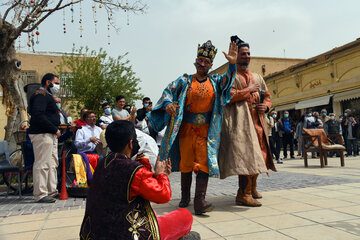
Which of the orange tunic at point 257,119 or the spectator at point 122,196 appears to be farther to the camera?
the orange tunic at point 257,119

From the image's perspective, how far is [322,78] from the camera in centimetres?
2056

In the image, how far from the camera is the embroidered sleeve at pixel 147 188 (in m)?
Answer: 1.99

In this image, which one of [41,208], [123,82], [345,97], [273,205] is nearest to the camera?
[273,205]

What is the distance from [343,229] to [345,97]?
57.0 ft

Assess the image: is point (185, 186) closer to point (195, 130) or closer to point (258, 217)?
point (195, 130)

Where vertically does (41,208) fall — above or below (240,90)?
below

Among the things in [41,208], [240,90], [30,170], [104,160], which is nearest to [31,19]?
[30,170]

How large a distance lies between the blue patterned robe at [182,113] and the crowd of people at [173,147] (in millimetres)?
12

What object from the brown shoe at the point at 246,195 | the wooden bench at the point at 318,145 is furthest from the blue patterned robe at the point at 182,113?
the wooden bench at the point at 318,145

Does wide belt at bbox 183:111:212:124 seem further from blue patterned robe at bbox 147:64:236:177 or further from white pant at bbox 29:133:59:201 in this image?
white pant at bbox 29:133:59:201

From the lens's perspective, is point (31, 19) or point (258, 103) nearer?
point (258, 103)

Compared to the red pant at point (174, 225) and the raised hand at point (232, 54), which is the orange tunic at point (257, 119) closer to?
the raised hand at point (232, 54)

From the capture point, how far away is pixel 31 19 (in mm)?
8148

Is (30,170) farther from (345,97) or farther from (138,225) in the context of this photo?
(345,97)
